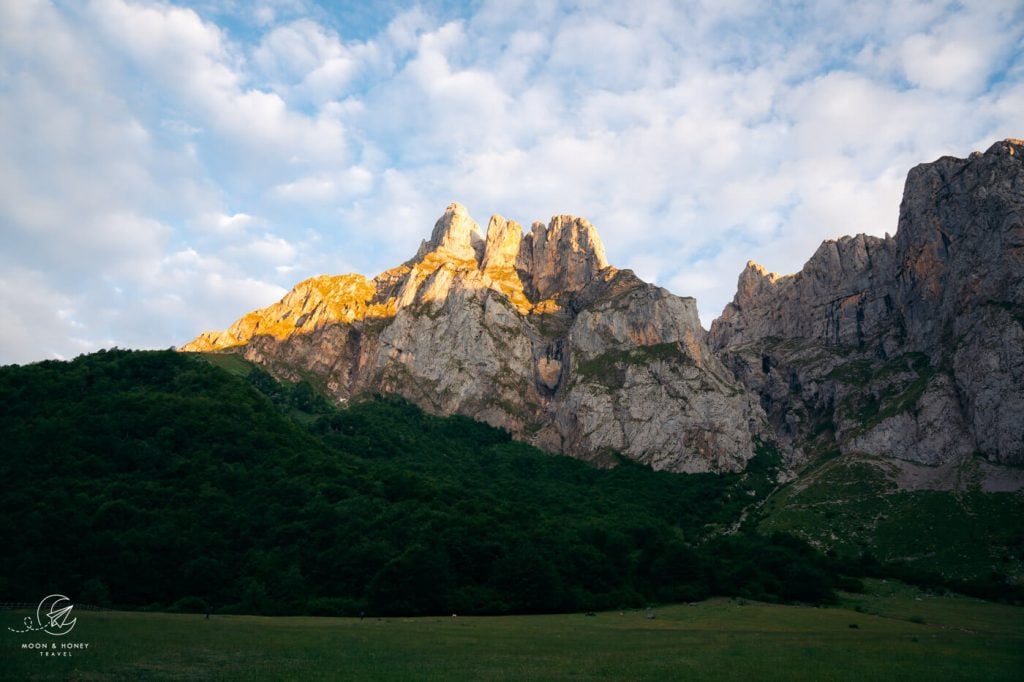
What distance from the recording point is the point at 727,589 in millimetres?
106375

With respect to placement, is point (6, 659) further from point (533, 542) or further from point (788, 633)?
point (533, 542)

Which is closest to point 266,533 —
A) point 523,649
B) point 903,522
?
point 523,649

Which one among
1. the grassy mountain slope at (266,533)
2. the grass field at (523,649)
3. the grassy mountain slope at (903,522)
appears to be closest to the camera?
the grass field at (523,649)

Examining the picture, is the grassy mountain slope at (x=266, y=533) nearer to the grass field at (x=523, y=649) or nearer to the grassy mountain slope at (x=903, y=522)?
the grass field at (x=523, y=649)

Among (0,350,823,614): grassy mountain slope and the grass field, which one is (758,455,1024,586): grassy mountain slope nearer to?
(0,350,823,614): grassy mountain slope

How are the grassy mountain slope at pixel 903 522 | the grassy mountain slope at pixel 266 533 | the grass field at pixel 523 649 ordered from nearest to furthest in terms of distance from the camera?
1. the grass field at pixel 523 649
2. the grassy mountain slope at pixel 266 533
3. the grassy mountain slope at pixel 903 522

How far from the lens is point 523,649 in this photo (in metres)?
48.7

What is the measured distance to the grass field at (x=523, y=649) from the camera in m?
36.1

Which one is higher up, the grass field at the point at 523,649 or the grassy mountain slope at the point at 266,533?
the grassy mountain slope at the point at 266,533

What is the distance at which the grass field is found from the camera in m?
36.1

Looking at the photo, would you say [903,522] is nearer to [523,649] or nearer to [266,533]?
[266,533]

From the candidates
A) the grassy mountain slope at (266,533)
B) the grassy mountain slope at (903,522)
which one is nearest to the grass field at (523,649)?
the grassy mountain slope at (266,533)

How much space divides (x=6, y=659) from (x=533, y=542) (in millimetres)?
81512

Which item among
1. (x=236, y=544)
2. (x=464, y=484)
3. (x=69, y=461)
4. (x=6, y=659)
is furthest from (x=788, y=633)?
(x=464, y=484)
